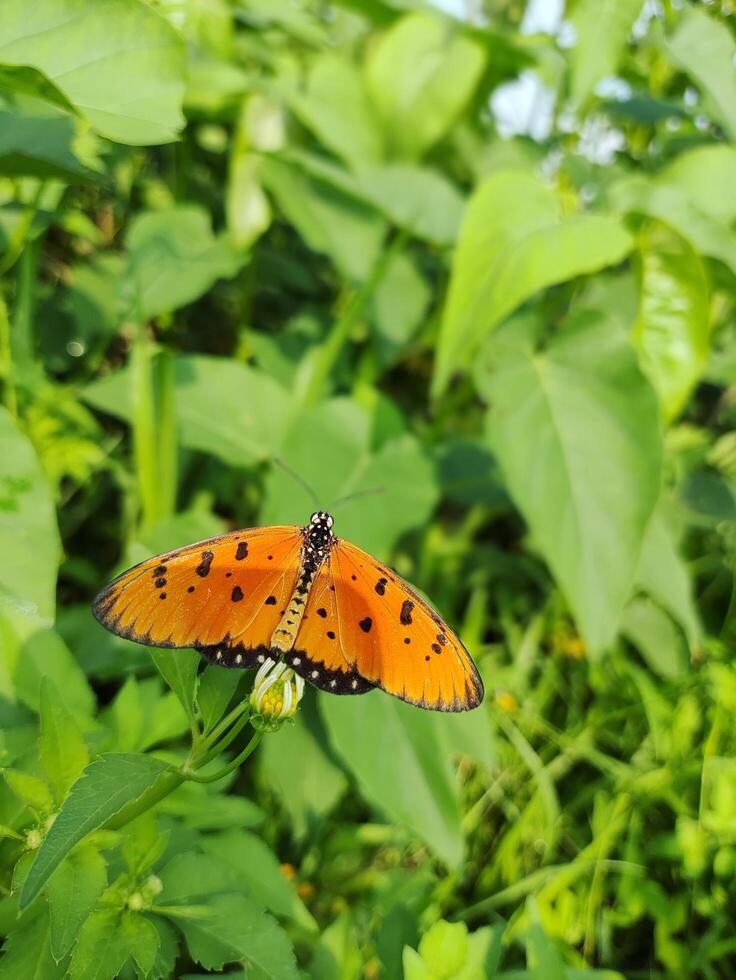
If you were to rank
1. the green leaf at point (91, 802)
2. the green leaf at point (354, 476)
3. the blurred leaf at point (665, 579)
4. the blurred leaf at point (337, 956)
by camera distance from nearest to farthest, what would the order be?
the green leaf at point (91, 802) → the blurred leaf at point (337, 956) → the green leaf at point (354, 476) → the blurred leaf at point (665, 579)

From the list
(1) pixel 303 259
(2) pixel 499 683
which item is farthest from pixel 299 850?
(1) pixel 303 259

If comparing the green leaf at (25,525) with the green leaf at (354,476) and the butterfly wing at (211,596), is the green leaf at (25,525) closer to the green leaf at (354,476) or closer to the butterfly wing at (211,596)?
the butterfly wing at (211,596)

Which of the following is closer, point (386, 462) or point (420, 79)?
point (386, 462)

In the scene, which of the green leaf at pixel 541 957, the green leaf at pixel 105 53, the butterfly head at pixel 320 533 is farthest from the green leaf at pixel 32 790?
the green leaf at pixel 105 53

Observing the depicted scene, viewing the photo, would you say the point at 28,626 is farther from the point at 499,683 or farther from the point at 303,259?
the point at 303,259

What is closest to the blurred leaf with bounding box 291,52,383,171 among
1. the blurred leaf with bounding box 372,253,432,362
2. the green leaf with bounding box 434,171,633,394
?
the blurred leaf with bounding box 372,253,432,362

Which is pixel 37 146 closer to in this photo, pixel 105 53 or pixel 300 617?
pixel 105 53

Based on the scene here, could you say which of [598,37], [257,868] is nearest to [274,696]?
[257,868]
